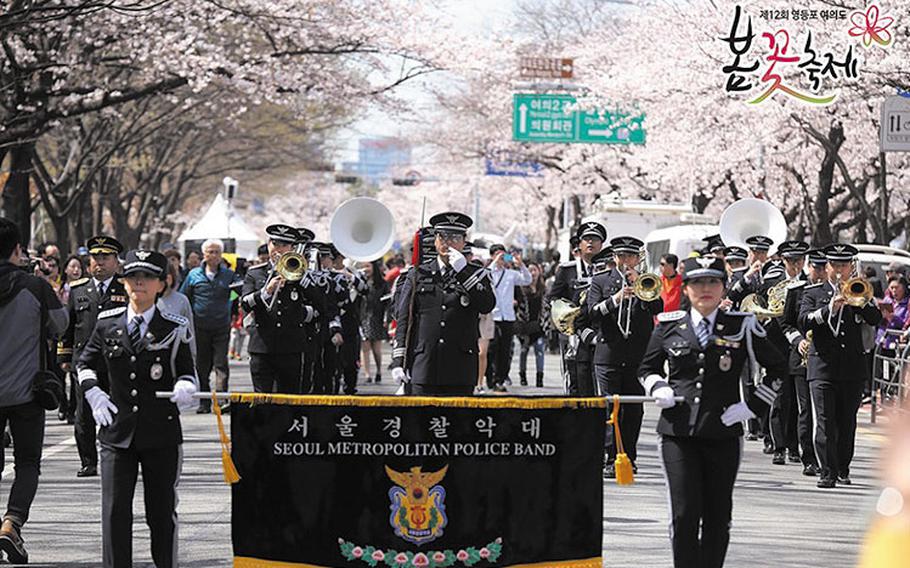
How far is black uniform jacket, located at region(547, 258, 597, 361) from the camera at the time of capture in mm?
13398

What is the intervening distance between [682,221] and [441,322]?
80.8 feet

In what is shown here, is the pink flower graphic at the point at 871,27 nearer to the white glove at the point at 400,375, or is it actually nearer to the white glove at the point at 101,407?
the white glove at the point at 400,375

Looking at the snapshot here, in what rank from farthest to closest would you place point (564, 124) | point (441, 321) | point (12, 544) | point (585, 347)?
1. point (564, 124)
2. point (585, 347)
3. point (441, 321)
4. point (12, 544)

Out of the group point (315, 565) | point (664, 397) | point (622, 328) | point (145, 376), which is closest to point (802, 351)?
point (622, 328)

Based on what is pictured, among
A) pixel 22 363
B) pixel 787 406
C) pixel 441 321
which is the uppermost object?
pixel 441 321

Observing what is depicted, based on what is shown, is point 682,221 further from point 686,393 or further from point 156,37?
point 686,393

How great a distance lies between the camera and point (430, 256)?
477 inches

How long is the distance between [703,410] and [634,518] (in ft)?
10.5

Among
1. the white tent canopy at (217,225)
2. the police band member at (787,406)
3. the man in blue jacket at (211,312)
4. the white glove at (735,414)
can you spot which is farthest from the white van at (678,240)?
the white glove at (735,414)

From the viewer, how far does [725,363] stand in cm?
823

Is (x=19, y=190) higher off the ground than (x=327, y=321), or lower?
higher

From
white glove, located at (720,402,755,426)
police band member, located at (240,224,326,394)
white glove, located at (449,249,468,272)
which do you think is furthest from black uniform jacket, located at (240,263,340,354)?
white glove, located at (720,402,755,426)

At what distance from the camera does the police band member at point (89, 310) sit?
40.4 feet

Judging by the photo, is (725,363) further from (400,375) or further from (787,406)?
(787,406)
